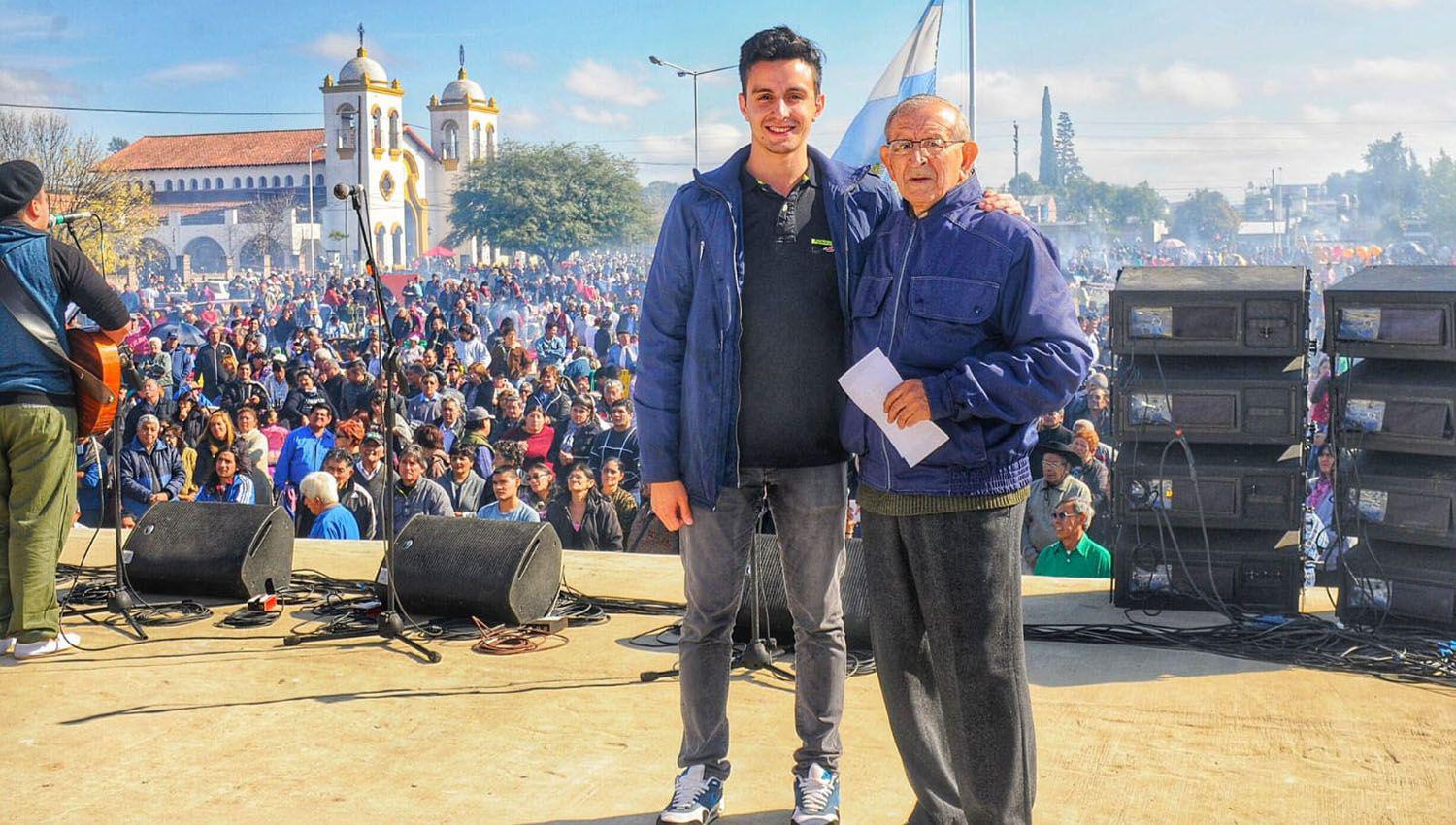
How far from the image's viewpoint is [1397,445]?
490cm

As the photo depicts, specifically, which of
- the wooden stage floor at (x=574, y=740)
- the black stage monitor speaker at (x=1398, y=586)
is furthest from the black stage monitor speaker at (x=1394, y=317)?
the wooden stage floor at (x=574, y=740)

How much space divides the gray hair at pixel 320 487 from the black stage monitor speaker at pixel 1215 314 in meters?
4.62

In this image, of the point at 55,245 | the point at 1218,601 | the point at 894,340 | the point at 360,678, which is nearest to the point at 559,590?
the point at 360,678

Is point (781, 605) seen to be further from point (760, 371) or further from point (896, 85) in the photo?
point (896, 85)

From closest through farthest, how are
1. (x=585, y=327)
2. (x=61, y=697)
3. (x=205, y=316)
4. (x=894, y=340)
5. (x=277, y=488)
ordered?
(x=894, y=340) < (x=61, y=697) < (x=277, y=488) < (x=585, y=327) < (x=205, y=316)

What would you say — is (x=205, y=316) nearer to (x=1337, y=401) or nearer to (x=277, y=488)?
(x=277, y=488)

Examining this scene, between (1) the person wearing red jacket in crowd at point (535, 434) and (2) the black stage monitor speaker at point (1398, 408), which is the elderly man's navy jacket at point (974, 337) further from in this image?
(1) the person wearing red jacket in crowd at point (535, 434)

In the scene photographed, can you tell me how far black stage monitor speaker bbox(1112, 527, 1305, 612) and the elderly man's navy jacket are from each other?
2.69 m

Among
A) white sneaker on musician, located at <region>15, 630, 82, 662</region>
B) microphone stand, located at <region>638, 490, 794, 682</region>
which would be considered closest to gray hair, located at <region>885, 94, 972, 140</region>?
microphone stand, located at <region>638, 490, 794, 682</region>

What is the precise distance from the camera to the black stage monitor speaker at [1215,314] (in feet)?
16.8

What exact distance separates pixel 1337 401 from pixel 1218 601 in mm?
869

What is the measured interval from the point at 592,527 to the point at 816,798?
15.6 feet

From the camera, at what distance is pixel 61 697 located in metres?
4.21

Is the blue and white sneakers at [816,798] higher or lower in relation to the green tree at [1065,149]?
lower
